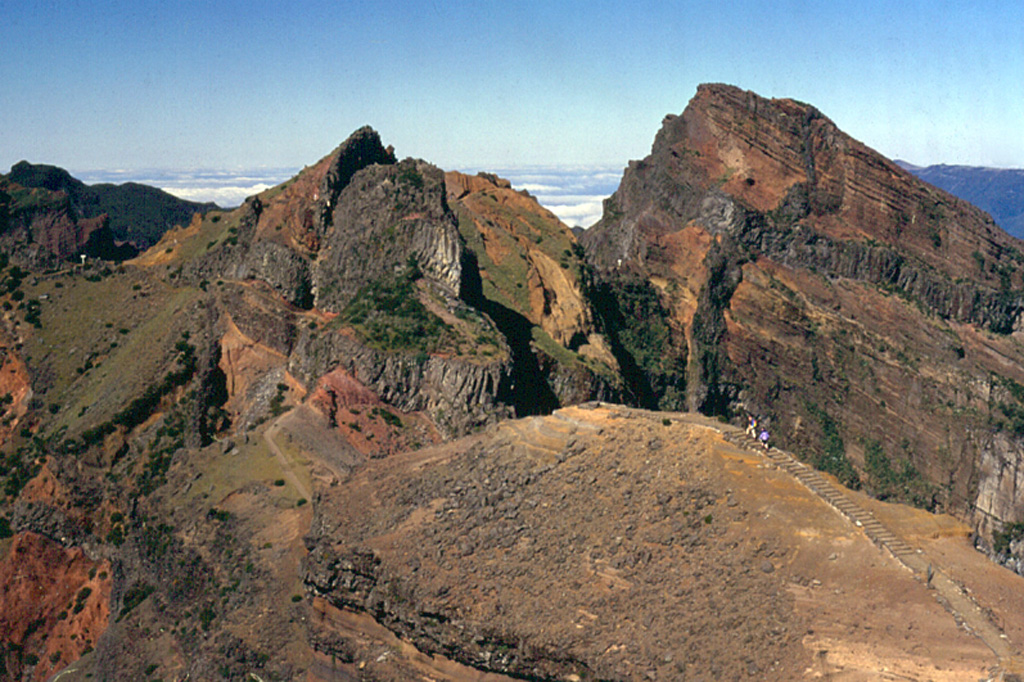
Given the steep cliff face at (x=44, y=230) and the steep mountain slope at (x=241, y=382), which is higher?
the steep cliff face at (x=44, y=230)

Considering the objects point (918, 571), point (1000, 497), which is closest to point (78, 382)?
point (918, 571)

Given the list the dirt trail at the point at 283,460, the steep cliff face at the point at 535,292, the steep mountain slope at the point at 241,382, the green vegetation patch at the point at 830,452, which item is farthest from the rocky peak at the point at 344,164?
the green vegetation patch at the point at 830,452

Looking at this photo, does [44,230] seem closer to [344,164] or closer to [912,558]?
[344,164]

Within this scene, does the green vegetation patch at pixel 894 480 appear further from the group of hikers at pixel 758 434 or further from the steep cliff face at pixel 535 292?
the group of hikers at pixel 758 434

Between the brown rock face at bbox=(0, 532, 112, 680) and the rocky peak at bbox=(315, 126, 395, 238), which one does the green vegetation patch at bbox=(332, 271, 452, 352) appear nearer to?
the rocky peak at bbox=(315, 126, 395, 238)

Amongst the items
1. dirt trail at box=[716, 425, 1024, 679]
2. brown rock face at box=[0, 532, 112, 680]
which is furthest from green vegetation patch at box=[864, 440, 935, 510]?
brown rock face at box=[0, 532, 112, 680]

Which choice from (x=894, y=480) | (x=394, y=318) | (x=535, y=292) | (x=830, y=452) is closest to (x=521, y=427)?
(x=394, y=318)
